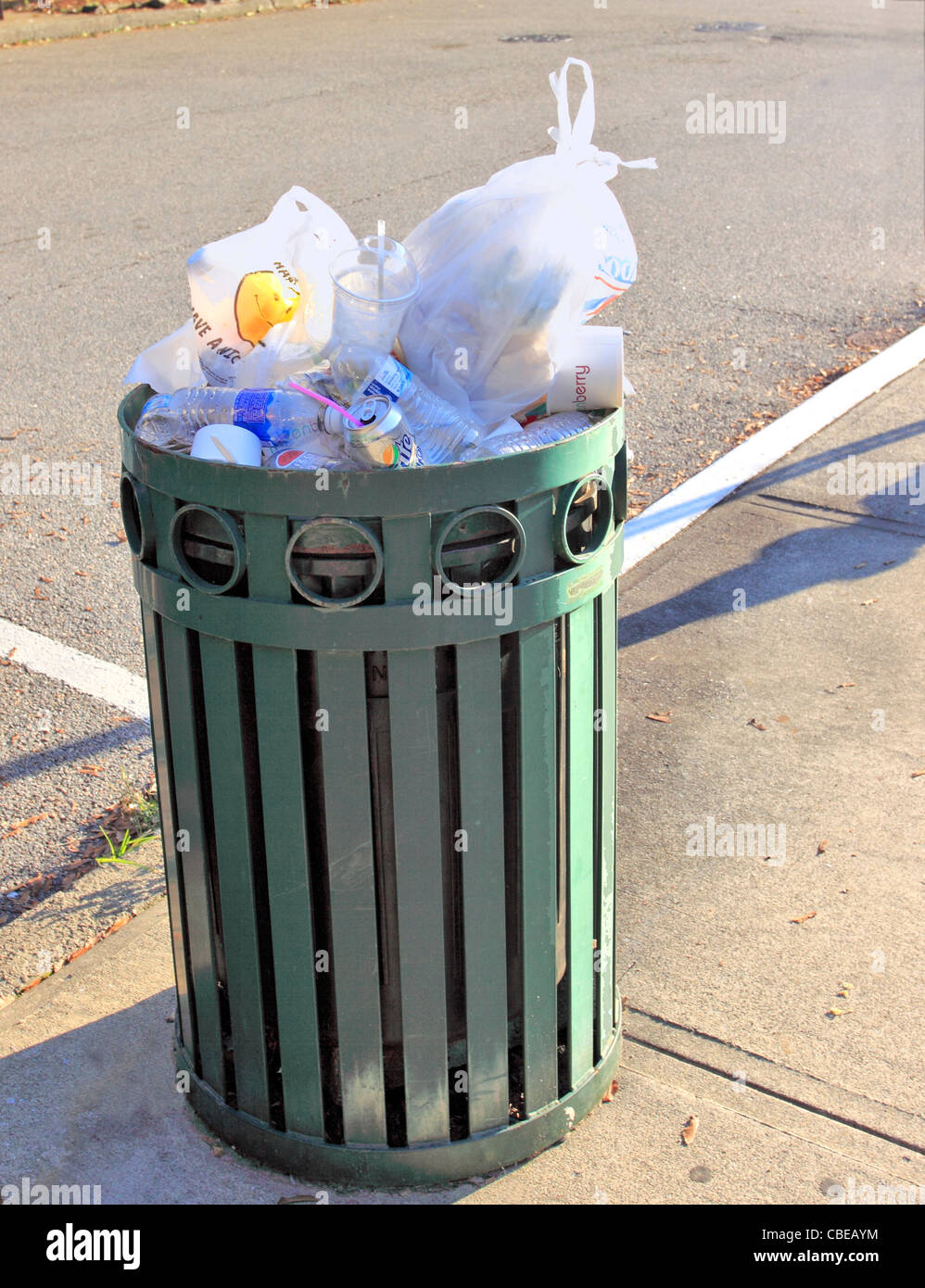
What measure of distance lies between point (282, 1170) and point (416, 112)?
10568mm

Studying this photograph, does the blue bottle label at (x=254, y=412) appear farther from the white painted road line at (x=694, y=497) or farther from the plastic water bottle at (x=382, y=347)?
the white painted road line at (x=694, y=497)

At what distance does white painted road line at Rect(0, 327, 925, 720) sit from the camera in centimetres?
414

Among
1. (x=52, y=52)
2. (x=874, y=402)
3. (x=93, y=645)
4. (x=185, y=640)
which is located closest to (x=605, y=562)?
(x=185, y=640)

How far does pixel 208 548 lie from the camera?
2.12m

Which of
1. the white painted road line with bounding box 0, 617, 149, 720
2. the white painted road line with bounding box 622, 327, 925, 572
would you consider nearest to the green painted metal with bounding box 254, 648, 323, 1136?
the white painted road line with bounding box 0, 617, 149, 720

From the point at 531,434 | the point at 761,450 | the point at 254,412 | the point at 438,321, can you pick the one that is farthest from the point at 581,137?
the point at 761,450

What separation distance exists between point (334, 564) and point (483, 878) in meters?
0.61

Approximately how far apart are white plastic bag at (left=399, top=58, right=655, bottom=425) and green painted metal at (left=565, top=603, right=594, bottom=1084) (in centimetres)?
43

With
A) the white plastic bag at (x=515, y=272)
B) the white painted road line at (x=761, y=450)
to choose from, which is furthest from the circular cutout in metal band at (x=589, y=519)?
the white painted road line at (x=761, y=450)

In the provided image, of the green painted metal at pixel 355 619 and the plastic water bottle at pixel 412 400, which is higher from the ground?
the plastic water bottle at pixel 412 400

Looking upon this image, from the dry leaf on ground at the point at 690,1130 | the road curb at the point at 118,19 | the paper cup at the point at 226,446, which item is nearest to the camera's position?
the paper cup at the point at 226,446

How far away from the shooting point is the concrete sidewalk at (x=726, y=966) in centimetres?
257

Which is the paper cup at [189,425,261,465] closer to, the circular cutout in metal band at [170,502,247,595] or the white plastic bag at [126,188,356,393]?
the circular cutout in metal band at [170,502,247,595]

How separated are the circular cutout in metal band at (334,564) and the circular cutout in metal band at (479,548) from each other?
10 cm
